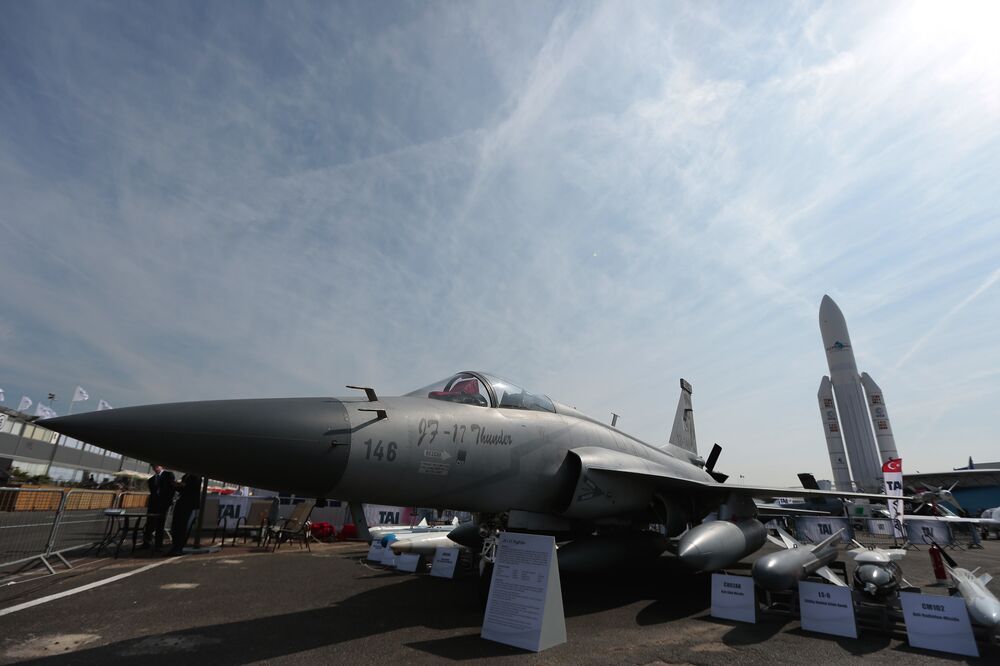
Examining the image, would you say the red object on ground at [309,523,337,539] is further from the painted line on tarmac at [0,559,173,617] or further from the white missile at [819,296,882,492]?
the white missile at [819,296,882,492]

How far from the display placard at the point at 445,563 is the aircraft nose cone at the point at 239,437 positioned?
4.52 metres

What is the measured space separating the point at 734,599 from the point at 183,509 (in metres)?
11.6

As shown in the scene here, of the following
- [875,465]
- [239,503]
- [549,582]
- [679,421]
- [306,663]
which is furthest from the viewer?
[875,465]

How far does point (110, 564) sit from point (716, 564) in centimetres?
1083

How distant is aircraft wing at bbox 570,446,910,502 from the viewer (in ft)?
21.1

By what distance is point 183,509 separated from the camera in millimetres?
11031

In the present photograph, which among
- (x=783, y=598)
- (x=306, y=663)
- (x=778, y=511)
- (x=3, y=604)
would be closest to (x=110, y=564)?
(x=3, y=604)

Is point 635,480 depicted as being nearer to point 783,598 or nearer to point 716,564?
point 716,564

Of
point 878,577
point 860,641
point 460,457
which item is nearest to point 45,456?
point 460,457

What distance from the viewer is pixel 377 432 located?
4.45 meters

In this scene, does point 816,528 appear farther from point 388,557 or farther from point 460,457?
point 460,457

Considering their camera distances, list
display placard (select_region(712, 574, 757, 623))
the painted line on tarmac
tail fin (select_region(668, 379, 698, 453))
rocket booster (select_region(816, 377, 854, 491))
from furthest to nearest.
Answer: rocket booster (select_region(816, 377, 854, 491)) < tail fin (select_region(668, 379, 698, 453)) < display placard (select_region(712, 574, 757, 623)) < the painted line on tarmac

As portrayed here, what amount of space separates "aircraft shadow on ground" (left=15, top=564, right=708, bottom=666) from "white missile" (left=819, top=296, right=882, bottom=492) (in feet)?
152

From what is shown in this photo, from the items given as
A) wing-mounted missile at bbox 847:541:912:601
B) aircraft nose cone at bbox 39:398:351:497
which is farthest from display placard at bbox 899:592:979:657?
aircraft nose cone at bbox 39:398:351:497
